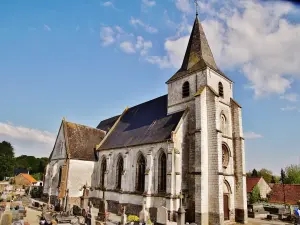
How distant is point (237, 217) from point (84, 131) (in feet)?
66.7

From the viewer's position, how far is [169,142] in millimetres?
19484

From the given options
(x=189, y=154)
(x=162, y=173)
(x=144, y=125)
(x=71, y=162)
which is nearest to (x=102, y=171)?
(x=71, y=162)

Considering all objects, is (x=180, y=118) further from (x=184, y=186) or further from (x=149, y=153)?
(x=184, y=186)

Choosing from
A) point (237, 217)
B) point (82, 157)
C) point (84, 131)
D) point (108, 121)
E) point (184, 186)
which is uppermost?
point (108, 121)

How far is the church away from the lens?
1847cm

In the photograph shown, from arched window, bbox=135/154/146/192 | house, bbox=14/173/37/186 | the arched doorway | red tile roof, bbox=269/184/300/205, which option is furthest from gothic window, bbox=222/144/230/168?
house, bbox=14/173/37/186

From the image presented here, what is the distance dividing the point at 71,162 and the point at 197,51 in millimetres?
18432

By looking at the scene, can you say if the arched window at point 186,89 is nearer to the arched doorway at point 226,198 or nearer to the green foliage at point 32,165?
the arched doorway at point 226,198

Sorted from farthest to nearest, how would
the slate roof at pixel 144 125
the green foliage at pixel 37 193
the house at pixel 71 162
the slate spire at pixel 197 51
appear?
the green foliage at pixel 37 193 < the house at pixel 71 162 < the slate spire at pixel 197 51 < the slate roof at pixel 144 125

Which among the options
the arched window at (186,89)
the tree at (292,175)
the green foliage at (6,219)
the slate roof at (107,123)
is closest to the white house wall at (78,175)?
the slate roof at (107,123)

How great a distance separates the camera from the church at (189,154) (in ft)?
60.6

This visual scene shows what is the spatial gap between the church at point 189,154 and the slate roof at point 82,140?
3119 mm

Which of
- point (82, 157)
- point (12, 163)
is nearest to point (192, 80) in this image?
point (82, 157)

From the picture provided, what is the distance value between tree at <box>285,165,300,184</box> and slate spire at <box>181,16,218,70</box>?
38.9 metres
